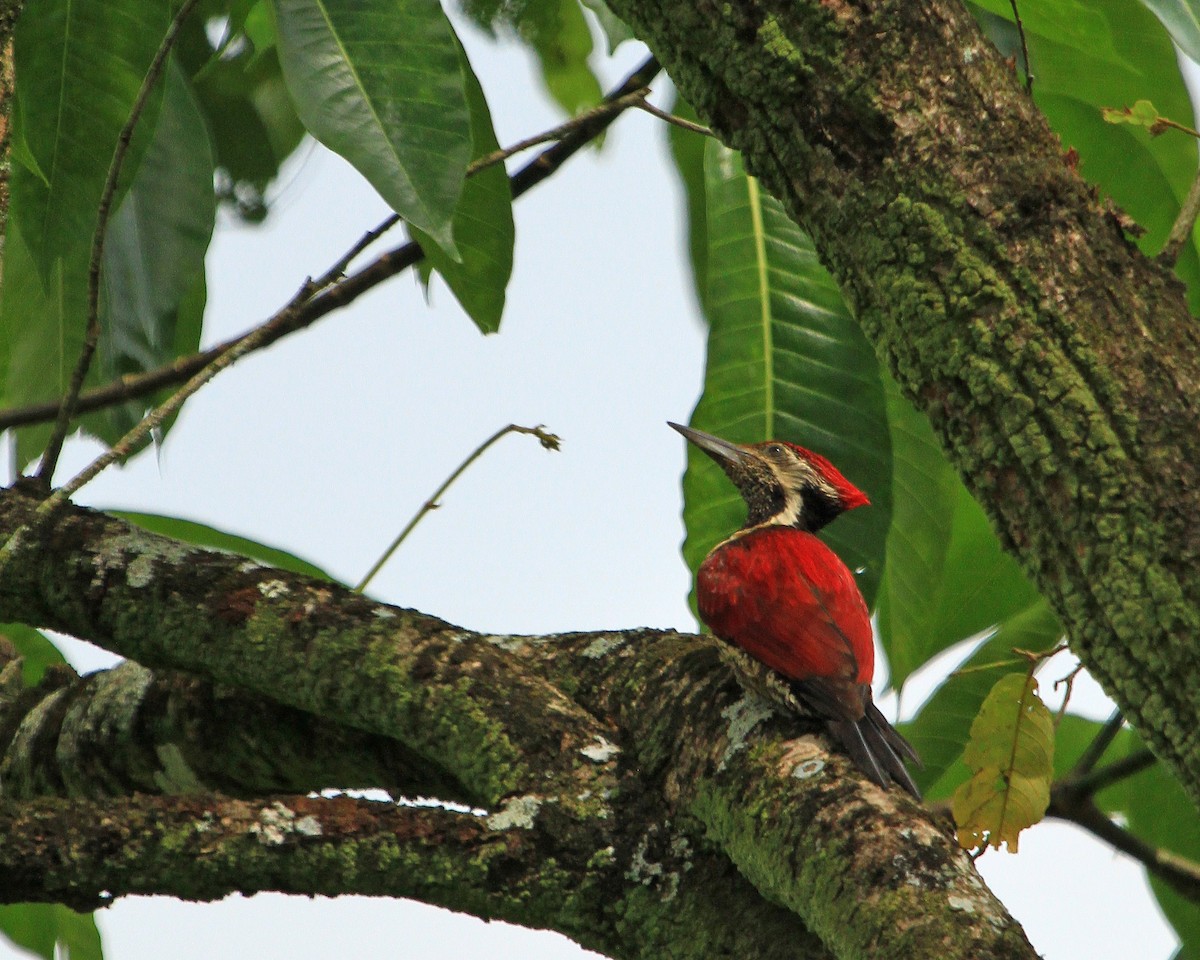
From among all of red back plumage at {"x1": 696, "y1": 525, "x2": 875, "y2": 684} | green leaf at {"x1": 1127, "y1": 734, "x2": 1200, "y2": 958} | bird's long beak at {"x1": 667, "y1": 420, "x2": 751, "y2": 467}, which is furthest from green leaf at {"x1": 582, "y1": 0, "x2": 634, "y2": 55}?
green leaf at {"x1": 1127, "y1": 734, "x2": 1200, "y2": 958}

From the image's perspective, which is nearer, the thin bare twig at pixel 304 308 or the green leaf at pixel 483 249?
the thin bare twig at pixel 304 308

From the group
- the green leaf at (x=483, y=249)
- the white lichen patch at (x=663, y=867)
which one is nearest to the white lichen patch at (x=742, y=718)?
the white lichen patch at (x=663, y=867)

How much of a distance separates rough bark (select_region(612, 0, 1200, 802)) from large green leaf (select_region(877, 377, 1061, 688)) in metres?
1.44

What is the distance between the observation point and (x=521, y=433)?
98.4 inches

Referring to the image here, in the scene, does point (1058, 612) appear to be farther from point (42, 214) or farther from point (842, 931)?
point (42, 214)

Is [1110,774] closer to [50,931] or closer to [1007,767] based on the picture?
[1007,767]

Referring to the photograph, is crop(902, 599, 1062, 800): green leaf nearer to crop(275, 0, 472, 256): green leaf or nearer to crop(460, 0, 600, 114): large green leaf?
crop(275, 0, 472, 256): green leaf

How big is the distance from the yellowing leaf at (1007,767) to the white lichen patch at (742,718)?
0.36 meters

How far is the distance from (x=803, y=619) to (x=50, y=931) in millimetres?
1891

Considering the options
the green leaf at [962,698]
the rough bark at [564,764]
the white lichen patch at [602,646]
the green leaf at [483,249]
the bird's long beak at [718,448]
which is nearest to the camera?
the rough bark at [564,764]

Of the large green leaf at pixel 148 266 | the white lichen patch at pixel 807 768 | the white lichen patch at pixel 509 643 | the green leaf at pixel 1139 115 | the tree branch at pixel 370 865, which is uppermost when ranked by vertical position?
the large green leaf at pixel 148 266

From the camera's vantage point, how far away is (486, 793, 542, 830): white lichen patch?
1.66m

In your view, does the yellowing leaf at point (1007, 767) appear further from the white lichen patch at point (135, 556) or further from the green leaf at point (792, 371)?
the white lichen patch at point (135, 556)

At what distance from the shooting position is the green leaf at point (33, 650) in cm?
293
